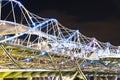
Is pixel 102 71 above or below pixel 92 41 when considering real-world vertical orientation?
below

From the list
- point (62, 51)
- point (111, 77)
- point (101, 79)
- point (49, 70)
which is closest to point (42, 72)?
point (49, 70)

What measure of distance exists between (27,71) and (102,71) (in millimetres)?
32423

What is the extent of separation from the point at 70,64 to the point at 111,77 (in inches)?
1176

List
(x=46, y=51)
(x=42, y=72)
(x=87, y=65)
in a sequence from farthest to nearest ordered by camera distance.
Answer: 1. (x=87, y=65)
2. (x=42, y=72)
3. (x=46, y=51)

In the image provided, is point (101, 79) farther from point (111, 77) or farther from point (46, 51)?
point (46, 51)

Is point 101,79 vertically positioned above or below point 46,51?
below

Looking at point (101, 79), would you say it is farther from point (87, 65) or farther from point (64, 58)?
point (64, 58)

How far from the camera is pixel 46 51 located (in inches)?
1670

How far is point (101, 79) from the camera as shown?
265ft

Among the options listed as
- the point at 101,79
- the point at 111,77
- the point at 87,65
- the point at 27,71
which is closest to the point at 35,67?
the point at 27,71

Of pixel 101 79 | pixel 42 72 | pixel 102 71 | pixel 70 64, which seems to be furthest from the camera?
pixel 101 79

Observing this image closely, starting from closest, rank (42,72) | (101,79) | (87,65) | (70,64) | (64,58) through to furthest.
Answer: (42,72) < (64,58) < (70,64) < (87,65) < (101,79)

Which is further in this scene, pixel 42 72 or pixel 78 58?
pixel 78 58

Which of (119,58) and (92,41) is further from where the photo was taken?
(92,41)
